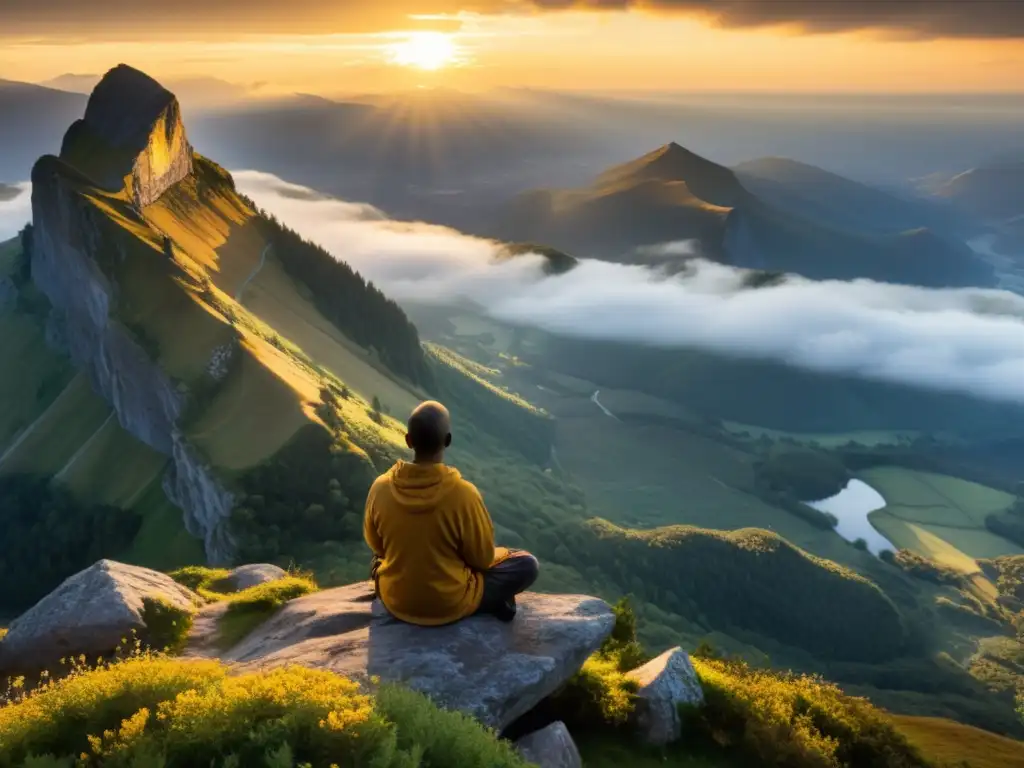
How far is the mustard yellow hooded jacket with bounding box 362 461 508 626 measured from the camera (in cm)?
1284

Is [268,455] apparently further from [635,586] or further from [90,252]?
[635,586]

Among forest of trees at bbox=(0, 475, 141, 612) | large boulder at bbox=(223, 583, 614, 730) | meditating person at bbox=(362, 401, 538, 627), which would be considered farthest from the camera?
forest of trees at bbox=(0, 475, 141, 612)

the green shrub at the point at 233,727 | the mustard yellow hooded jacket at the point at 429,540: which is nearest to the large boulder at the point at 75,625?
the mustard yellow hooded jacket at the point at 429,540

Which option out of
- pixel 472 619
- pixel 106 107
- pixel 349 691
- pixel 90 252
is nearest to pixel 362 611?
pixel 472 619

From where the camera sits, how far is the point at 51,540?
94.6 metres

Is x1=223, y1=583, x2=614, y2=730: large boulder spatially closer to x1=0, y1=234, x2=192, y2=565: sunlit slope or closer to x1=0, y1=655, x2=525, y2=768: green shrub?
x1=0, y1=655, x2=525, y2=768: green shrub

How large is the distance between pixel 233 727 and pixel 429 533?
5048 mm

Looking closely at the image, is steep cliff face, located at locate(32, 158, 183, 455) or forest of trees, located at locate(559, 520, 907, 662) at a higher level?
steep cliff face, located at locate(32, 158, 183, 455)

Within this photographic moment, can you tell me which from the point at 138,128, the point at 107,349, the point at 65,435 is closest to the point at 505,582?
the point at 107,349

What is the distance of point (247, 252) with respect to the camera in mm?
151375

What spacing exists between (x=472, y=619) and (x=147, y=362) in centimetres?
8972

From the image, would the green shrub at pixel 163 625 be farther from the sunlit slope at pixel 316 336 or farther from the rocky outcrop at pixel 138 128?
the sunlit slope at pixel 316 336

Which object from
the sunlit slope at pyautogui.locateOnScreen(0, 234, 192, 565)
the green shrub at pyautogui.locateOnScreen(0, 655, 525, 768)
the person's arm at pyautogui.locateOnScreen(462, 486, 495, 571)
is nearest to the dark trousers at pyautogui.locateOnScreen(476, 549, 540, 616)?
the person's arm at pyautogui.locateOnScreen(462, 486, 495, 571)

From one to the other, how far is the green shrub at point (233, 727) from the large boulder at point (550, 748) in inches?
180
